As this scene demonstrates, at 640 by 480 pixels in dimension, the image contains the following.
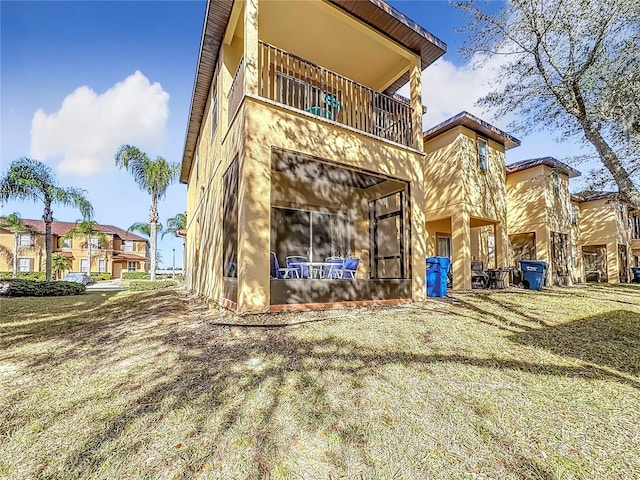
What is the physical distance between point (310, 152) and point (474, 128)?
30.7 feet

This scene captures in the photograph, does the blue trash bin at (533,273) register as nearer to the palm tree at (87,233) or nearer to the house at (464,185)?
the house at (464,185)

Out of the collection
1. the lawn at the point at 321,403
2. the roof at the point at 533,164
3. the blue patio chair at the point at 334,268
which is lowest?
the lawn at the point at 321,403

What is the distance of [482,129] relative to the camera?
12.4m

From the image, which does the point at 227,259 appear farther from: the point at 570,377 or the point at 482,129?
the point at 482,129

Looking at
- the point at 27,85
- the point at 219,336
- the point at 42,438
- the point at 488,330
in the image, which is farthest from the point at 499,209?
the point at 27,85

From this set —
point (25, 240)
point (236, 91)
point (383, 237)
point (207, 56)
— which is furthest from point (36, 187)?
point (25, 240)

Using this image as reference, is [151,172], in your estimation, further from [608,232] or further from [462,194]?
[608,232]

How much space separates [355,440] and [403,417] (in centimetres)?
50

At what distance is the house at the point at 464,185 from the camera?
11.7 meters

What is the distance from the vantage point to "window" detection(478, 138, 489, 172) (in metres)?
12.8

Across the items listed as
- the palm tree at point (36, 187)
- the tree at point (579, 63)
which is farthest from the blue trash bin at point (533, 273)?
the palm tree at point (36, 187)

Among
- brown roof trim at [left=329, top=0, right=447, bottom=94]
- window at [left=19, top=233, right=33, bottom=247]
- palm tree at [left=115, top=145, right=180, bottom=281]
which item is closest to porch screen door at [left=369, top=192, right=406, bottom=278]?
brown roof trim at [left=329, top=0, right=447, bottom=94]

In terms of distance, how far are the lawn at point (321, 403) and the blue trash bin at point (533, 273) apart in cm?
803

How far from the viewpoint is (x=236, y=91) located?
648 cm
